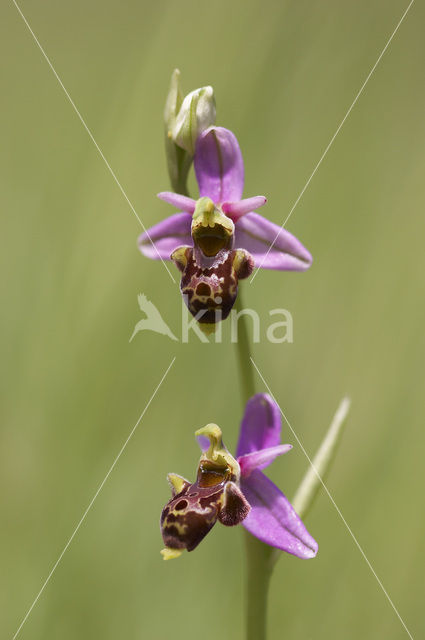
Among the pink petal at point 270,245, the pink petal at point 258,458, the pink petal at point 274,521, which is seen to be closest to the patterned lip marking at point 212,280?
the pink petal at point 270,245

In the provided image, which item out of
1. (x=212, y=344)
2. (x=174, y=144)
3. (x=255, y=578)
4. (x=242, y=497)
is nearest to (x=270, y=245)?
(x=174, y=144)

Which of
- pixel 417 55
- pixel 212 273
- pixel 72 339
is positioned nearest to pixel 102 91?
pixel 417 55

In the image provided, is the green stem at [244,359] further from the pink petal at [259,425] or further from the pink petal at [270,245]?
the pink petal at [270,245]

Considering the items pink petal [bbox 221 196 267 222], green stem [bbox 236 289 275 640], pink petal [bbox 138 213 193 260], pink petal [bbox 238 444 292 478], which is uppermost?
pink petal [bbox 221 196 267 222]

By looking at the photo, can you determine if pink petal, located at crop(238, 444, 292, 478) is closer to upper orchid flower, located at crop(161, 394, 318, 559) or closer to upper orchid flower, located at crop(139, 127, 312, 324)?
upper orchid flower, located at crop(161, 394, 318, 559)
